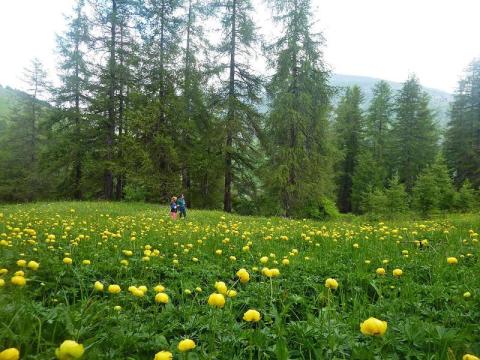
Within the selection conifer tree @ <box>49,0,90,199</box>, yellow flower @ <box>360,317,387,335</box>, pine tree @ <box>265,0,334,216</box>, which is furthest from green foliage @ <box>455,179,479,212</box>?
conifer tree @ <box>49,0,90,199</box>

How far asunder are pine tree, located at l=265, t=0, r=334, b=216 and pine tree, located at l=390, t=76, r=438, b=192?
18.8m

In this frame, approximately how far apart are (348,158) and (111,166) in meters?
27.3

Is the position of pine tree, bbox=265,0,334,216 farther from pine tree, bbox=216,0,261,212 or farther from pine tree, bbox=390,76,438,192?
pine tree, bbox=390,76,438,192

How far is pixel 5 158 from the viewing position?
32.3m

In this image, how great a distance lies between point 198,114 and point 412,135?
2409cm

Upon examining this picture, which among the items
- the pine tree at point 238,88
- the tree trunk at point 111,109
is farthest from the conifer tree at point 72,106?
the pine tree at point 238,88

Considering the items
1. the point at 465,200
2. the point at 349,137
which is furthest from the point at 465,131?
the point at 465,200

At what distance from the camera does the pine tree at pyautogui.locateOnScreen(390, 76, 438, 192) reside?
3516 cm

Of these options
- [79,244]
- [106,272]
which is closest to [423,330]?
[106,272]

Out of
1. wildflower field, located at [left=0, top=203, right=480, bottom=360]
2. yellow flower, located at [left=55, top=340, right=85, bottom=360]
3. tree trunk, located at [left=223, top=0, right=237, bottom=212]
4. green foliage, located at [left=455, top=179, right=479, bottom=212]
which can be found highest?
tree trunk, located at [left=223, top=0, right=237, bottom=212]

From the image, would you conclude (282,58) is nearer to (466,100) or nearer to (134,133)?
(134,133)

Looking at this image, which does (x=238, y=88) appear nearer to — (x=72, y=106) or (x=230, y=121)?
(x=230, y=121)

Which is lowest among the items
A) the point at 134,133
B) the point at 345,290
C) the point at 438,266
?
the point at 345,290

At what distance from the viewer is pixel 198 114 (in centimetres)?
2488
